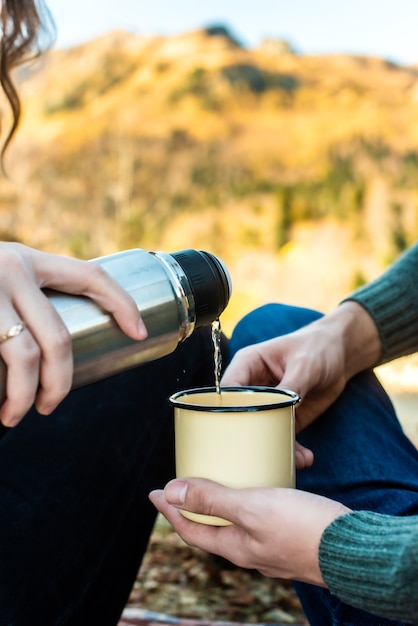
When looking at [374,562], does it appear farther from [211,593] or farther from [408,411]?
[408,411]

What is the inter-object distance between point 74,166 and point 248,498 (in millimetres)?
11800

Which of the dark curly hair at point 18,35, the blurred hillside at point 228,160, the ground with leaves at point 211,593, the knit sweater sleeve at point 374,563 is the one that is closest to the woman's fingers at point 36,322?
the knit sweater sleeve at point 374,563

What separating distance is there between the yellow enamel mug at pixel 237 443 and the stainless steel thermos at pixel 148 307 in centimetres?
8

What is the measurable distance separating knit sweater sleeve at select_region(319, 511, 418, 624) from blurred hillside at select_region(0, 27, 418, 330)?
6727 mm

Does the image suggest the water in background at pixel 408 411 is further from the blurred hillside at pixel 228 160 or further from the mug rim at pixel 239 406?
the mug rim at pixel 239 406

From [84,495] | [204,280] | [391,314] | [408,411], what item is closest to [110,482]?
[84,495]

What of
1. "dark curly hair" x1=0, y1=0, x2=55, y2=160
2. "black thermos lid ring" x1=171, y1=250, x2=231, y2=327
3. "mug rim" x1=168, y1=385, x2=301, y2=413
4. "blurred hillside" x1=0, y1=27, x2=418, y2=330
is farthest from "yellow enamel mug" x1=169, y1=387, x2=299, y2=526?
"blurred hillside" x1=0, y1=27, x2=418, y2=330

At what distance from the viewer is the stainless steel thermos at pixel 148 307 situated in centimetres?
72

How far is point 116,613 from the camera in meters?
1.07

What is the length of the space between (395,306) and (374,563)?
722mm

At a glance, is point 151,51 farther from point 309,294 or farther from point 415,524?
point 415,524

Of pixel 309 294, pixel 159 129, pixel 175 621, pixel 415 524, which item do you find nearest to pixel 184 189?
pixel 159 129

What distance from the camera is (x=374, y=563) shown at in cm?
73

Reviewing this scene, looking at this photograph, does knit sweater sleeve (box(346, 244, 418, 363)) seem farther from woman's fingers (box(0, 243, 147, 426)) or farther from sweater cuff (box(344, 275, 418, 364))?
woman's fingers (box(0, 243, 147, 426))
